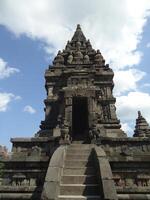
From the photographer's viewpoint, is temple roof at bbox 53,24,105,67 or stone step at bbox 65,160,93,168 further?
temple roof at bbox 53,24,105,67

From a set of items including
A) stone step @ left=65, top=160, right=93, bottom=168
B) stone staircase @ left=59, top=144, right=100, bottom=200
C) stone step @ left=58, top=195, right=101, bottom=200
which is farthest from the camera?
stone step @ left=65, top=160, right=93, bottom=168

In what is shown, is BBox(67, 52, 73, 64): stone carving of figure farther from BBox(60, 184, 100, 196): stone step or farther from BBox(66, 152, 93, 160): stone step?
BBox(60, 184, 100, 196): stone step

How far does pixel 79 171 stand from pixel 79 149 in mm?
2171

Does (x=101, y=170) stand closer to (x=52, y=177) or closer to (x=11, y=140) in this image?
(x=52, y=177)

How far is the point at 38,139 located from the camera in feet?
45.9

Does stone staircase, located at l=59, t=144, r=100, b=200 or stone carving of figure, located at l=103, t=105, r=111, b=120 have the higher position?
stone carving of figure, located at l=103, t=105, r=111, b=120

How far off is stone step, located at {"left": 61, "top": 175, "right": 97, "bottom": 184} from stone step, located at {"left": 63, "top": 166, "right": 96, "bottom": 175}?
1.10 ft

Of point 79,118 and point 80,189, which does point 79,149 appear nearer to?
point 80,189

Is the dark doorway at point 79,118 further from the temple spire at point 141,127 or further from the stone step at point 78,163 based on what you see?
the temple spire at point 141,127

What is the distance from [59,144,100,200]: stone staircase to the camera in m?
8.13

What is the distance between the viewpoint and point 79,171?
31.4 ft

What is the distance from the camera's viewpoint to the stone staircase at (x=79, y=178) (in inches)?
320

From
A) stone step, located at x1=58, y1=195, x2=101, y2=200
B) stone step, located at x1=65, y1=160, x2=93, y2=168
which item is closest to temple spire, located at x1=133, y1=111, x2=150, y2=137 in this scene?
stone step, located at x1=65, y1=160, x2=93, y2=168

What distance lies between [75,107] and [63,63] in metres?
4.92
